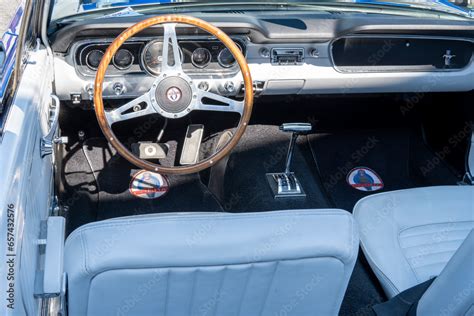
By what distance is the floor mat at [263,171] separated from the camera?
263 centimetres

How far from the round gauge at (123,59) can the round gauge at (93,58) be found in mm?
62

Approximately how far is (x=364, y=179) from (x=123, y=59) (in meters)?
1.39

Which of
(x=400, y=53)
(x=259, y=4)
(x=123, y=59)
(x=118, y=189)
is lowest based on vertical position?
(x=118, y=189)

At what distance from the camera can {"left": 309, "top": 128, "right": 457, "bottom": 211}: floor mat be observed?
3107 millimetres

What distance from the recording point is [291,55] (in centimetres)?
249

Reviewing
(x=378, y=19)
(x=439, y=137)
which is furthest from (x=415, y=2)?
(x=439, y=137)

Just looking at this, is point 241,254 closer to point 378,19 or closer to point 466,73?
point 378,19

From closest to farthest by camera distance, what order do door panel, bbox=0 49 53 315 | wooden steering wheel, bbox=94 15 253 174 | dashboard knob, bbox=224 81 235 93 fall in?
door panel, bbox=0 49 53 315 → wooden steering wheel, bbox=94 15 253 174 → dashboard knob, bbox=224 81 235 93

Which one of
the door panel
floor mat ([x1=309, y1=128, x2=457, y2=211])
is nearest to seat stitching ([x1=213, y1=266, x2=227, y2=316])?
the door panel

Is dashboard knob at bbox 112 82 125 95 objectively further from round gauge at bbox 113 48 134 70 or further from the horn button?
the horn button

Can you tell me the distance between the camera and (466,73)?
2711mm

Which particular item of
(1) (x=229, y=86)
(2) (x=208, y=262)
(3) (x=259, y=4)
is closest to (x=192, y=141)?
(1) (x=229, y=86)

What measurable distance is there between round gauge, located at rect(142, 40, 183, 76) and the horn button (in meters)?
0.14

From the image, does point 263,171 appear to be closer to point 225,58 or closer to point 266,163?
point 266,163
